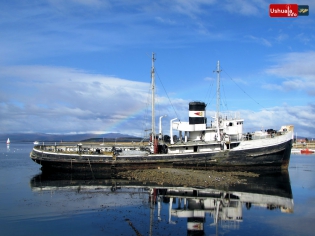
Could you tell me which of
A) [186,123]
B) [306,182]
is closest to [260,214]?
[306,182]

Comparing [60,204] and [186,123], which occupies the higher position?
[186,123]

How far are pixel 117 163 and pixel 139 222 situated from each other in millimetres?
22916

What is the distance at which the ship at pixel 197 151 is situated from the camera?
37969mm

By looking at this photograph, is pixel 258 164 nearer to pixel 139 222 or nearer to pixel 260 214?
pixel 260 214

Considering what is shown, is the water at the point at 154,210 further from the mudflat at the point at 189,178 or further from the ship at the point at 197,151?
the ship at the point at 197,151

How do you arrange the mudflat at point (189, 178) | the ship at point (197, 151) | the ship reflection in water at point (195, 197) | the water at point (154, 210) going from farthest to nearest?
the ship at point (197, 151) → the mudflat at point (189, 178) → the ship reflection in water at point (195, 197) → the water at point (154, 210)

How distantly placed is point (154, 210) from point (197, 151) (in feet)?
65.9

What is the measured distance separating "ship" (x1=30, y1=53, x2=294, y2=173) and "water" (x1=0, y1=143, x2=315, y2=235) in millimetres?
7093

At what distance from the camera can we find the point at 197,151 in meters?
40.1

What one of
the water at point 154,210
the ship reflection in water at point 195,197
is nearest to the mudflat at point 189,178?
the ship reflection in water at point 195,197

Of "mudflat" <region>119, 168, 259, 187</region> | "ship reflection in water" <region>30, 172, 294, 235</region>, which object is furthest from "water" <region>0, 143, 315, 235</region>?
"mudflat" <region>119, 168, 259, 187</region>

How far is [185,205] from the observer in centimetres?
2173

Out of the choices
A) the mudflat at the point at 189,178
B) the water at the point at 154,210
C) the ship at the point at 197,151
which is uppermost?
the ship at the point at 197,151

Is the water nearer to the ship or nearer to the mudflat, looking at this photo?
the mudflat
